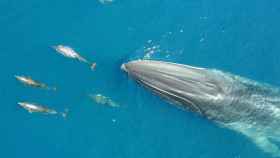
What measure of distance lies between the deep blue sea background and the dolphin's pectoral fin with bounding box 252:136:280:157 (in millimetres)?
145

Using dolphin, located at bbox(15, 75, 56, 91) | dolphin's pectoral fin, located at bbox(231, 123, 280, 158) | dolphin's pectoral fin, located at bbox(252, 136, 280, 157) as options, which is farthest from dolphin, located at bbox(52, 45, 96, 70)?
dolphin's pectoral fin, located at bbox(252, 136, 280, 157)

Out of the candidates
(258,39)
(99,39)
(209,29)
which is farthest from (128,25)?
(258,39)

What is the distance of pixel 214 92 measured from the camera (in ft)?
17.7

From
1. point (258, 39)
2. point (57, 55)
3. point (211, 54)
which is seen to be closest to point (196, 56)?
point (211, 54)

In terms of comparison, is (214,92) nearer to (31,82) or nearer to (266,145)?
(266,145)

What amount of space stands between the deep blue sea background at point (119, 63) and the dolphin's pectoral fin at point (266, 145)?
145mm

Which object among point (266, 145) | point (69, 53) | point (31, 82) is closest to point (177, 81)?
point (69, 53)

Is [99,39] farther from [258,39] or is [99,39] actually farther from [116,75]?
[258,39]

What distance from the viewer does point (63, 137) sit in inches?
212

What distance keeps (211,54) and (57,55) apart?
43.0 inches

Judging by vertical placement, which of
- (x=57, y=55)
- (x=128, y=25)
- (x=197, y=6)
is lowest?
(x=57, y=55)

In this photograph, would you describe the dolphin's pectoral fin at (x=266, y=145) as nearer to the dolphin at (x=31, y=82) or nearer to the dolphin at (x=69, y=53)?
the dolphin at (x=69, y=53)

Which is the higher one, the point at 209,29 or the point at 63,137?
the point at 209,29

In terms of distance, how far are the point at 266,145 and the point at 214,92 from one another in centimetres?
64
